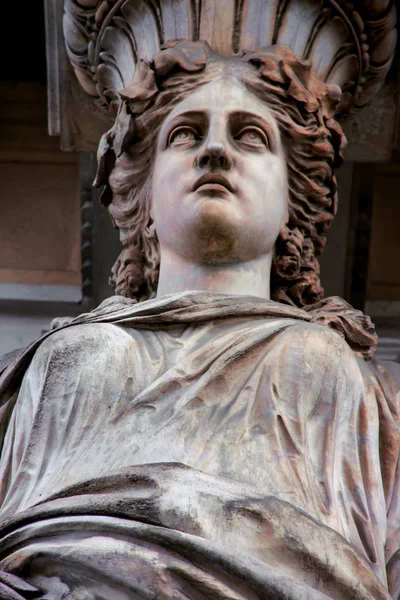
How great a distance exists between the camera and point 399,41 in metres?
7.72

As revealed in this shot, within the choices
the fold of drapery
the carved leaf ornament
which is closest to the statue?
the fold of drapery

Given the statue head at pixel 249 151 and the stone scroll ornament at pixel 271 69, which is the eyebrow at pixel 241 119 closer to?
the statue head at pixel 249 151

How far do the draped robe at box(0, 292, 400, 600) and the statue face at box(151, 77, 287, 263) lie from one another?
33cm

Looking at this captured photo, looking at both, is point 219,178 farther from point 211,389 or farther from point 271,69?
point 211,389

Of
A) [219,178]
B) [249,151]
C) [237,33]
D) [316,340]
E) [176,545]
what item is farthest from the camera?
[237,33]

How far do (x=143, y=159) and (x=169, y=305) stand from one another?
957 millimetres

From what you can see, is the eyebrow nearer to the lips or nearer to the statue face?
the statue face

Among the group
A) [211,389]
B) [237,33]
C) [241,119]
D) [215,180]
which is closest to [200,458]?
[211,389]

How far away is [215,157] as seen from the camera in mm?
A: 6426

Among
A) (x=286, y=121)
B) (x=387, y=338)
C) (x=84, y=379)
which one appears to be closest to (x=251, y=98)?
(x=286, y=121)

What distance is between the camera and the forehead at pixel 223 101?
6.62 meters

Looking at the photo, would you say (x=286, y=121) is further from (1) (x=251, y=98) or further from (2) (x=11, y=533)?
(2) (x=11, y=533)

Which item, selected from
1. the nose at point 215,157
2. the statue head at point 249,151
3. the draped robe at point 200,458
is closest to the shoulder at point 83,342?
the draped robe at point 200,458

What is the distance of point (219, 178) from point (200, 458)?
4.38ft
